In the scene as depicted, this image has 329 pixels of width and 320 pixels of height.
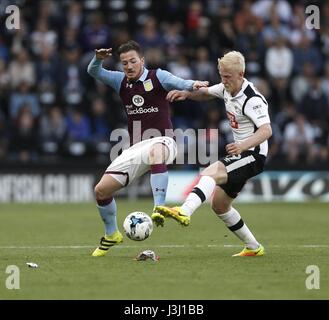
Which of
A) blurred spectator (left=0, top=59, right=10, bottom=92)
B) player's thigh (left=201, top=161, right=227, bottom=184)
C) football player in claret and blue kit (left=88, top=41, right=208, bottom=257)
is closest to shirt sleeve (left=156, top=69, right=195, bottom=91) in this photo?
football player in claret and blue kit (left=88, top=41, right=208, bottom=257)

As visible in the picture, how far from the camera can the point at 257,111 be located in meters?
10.2

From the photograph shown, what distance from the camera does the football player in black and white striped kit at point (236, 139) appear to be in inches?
395

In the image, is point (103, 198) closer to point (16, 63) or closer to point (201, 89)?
point (201, 89)

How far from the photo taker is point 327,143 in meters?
21.4

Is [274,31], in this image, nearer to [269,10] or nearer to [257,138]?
[269,10]

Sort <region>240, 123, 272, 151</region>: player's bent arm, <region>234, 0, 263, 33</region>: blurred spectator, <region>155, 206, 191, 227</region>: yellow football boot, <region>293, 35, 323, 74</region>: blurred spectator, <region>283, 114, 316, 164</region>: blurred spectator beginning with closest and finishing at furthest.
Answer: <region>155, 206, 191, 227</region>: yellow football boot → <region>240, 123, 272, 151</region>: player's bent arm → <region>283, 114, 316, 164</region>: blurred spectator → <region>293, 35, 323, 74</region>: blurred spectator → <region>234, 0, 263, 33</region>: blurred spectator

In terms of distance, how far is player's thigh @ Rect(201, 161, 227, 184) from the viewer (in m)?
10.2

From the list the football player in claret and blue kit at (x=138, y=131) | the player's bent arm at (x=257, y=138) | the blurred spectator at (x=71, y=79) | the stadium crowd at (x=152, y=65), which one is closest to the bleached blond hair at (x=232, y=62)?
the football player in claret and blue kit at (x=138, y=131)

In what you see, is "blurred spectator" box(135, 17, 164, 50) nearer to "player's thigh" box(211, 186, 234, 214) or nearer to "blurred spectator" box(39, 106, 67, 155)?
"blurred spectator" box(39, 106, 67, 155)

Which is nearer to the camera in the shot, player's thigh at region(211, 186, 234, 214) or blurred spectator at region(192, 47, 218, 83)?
player's thigh at region(211, 186, 234, 214)

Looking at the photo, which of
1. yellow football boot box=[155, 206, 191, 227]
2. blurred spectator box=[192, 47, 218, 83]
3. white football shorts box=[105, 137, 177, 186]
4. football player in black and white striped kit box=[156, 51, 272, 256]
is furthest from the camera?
blurred spectator box=[192, 47, 218, 83]

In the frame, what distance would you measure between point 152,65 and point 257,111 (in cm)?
1066

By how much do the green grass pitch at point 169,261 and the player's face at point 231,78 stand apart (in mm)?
1909

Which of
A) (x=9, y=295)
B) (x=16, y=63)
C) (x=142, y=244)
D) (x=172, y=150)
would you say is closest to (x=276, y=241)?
(x=142, y=244)
